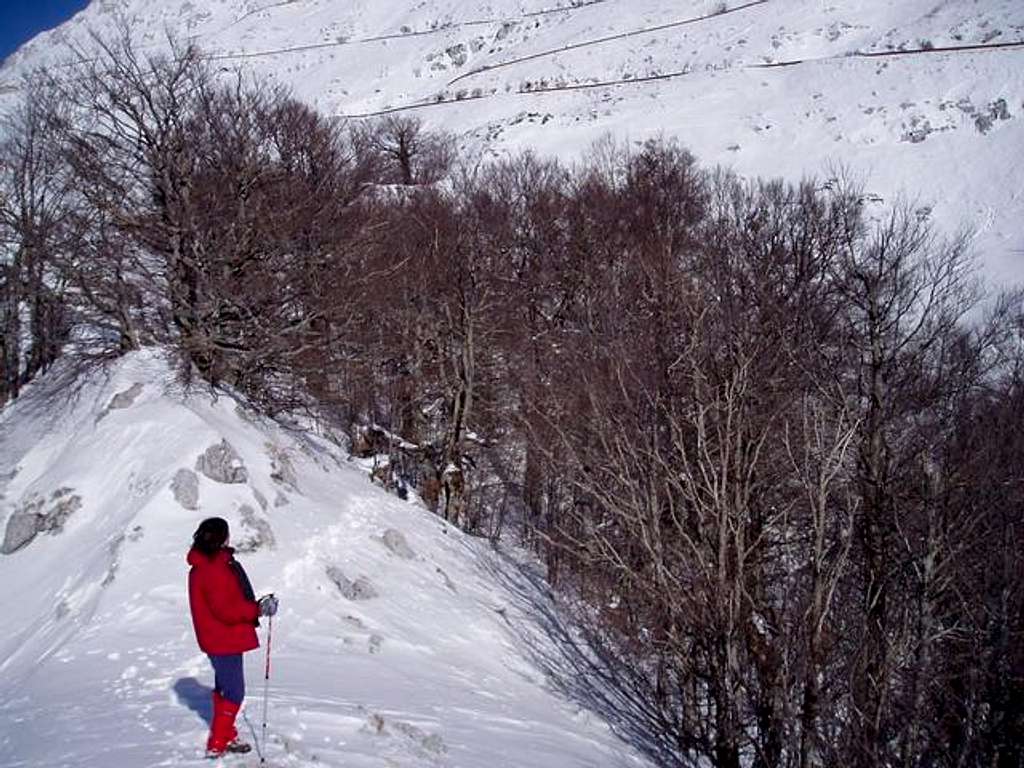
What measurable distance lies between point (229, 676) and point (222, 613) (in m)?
0.45

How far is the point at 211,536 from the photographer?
181 inches

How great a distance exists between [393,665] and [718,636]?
3214 millimetres

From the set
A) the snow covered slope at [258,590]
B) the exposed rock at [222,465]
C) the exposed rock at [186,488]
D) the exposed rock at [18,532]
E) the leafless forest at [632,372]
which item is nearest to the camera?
the snow covered slope at [258,590]

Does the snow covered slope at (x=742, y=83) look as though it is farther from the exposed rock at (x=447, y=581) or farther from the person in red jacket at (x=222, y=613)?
the person in red jacket at (x=222, y=613)

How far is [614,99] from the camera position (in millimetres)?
35812

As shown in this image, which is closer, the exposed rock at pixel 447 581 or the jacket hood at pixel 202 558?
the jacket hood at pixel 202 558

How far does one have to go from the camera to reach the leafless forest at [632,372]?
7.66 m

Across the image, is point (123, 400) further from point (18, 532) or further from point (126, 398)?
point (18, 532)

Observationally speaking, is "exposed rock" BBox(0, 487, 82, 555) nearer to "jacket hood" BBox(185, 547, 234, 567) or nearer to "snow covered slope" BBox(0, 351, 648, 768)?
"snow covered slope" BBox(0, 351, 648, 768)

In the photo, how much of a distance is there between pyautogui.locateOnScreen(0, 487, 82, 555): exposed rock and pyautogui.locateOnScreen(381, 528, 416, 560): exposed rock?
386 cm

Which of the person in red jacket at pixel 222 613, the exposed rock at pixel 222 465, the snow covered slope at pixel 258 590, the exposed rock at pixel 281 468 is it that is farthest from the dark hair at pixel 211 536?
the exposed rock at pixel 281 468

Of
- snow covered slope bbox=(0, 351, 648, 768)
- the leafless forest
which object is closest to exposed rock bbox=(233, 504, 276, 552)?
snow covered slope bbox=(0, 351, 648, 768)

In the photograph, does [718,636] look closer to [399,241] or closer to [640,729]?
[640,729]

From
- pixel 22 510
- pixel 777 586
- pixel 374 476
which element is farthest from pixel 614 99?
pixel 22 510
